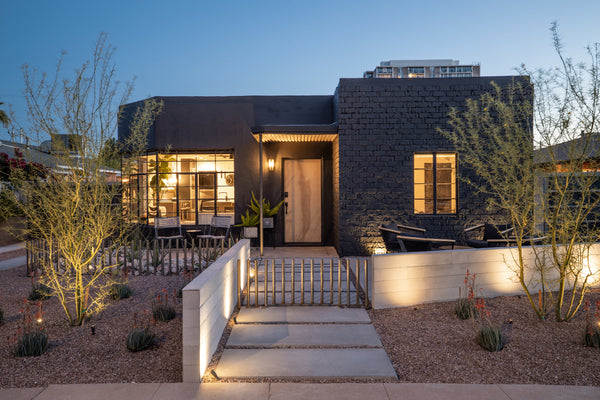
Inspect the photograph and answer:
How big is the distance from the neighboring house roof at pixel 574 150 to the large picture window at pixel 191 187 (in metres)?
6.68

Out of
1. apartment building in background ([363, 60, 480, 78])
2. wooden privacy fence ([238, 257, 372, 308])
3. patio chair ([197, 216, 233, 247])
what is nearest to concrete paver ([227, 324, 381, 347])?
wooden privacy fence ([238, 257, 372, 308])

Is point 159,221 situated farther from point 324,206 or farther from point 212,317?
point 212,317

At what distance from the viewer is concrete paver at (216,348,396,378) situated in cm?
268

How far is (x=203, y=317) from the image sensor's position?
107 inches

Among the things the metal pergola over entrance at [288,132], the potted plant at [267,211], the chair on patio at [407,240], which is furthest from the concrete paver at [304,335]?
the potted plant at [267,211]

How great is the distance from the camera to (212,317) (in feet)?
9.87

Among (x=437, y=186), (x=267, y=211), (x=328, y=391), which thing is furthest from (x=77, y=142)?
(x=437, y=186)

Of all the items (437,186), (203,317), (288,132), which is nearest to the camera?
(203,317)

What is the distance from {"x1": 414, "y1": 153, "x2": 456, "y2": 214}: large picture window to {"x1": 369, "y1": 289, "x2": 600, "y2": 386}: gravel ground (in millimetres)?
3778

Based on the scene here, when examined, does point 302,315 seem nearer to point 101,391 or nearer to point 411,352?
point 411,352

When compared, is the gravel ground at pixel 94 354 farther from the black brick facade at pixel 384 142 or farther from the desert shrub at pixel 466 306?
the black brick facade at pixel 384 142

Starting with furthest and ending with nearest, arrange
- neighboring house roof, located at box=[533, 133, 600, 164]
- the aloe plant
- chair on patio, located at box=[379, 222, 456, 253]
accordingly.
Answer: the aloe plant < chair on patio, located at box=[379, 222, 456, 253] < neighboring house roof, located at box=[533, 133, 600, 164]

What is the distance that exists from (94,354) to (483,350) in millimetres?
3259

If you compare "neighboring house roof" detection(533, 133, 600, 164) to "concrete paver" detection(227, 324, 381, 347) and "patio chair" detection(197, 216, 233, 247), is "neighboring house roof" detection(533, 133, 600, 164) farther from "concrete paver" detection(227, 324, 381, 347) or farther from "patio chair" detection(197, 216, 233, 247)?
"patio chair" detection(197, 216, 233, 247)
